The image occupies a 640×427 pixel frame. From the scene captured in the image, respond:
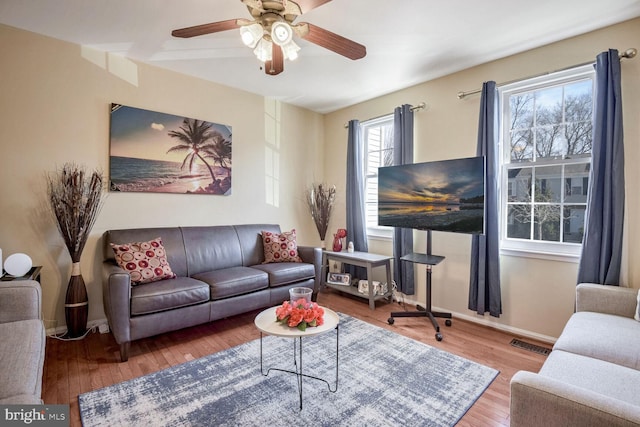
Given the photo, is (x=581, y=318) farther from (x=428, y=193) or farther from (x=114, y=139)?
(x=114, y=139)

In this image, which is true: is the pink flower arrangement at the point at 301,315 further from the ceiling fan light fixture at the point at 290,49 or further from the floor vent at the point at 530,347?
the floor vent at the point at 530,347

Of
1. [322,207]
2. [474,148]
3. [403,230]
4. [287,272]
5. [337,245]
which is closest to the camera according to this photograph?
[474,148]

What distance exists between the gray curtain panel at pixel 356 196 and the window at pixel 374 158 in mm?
115

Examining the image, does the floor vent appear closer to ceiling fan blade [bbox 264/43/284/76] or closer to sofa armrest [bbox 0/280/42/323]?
ceiling fan blade [bbox 264/43/284/76]

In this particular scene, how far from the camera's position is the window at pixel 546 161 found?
2.67m

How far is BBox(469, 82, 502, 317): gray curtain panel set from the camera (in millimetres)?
2953

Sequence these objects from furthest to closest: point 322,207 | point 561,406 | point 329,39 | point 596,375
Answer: point 322,207 → point 329,39 → point 596,375 → point 561,406

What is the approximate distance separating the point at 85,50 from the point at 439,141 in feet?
11.9

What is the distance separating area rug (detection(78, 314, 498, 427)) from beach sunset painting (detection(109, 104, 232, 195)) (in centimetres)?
190

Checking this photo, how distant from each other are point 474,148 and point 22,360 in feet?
12.1

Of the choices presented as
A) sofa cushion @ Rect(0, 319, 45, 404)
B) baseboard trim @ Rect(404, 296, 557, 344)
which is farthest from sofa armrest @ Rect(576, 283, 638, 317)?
sofa cushion @ Rect(0, 319, 45, 404)

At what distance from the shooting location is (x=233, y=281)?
2.98 metres

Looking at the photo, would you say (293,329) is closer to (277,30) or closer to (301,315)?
(301,315)

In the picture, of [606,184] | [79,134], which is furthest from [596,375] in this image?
[79,134]
